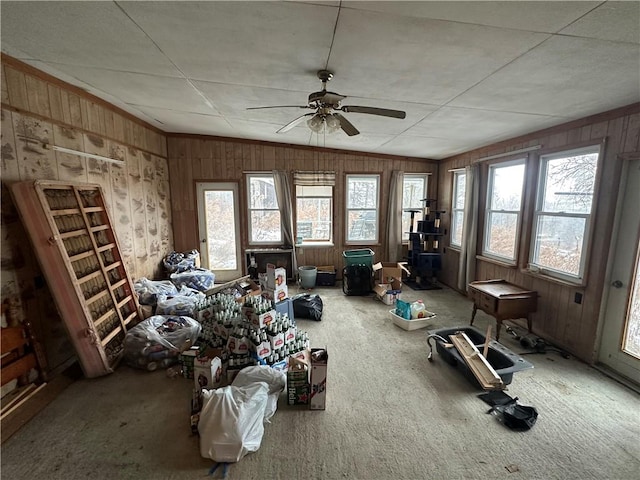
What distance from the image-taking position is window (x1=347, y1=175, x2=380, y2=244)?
5.36m

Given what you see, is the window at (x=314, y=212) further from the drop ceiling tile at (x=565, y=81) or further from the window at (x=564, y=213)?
the window at (x=564, y=213)

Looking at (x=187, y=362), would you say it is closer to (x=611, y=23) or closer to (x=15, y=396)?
(x=15, y=396)

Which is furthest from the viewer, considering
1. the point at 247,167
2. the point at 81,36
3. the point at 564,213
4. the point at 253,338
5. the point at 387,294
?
the point at 247,167

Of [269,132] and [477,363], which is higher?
[269,132]

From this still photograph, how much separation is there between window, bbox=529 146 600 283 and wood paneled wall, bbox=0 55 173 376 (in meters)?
5.06

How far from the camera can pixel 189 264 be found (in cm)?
447

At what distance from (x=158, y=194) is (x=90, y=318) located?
266 centimetres

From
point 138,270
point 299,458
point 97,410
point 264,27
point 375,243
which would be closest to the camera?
point 264,27

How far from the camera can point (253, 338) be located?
228 cm

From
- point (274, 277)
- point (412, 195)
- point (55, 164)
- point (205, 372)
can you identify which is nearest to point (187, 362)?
point (205, 372)

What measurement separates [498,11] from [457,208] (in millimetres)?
3980

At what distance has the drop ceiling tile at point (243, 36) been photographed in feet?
4.69

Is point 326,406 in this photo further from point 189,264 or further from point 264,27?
point 189,264

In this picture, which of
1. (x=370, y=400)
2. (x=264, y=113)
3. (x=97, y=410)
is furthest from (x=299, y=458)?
(x=264, y=113)
